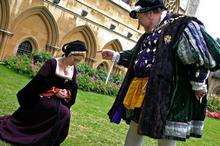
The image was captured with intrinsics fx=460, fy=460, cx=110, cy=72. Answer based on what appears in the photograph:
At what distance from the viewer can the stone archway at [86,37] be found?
2241 centimetres

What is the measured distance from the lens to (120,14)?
2544 cm

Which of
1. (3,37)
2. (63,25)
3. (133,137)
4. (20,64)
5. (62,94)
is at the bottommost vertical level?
(133,137)

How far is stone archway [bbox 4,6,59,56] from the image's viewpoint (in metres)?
19.1

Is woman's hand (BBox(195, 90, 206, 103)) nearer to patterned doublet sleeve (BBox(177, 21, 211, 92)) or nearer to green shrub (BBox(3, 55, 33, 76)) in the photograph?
patterned doublet sleeve (BBox(177, 21, 211, 92))

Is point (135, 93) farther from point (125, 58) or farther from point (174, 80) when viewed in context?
point (125, 58)

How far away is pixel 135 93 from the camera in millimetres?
4746

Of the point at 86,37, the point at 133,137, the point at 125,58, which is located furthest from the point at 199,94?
the point at 86,37

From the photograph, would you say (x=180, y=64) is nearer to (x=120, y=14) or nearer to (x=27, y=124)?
(x=27, y=124)

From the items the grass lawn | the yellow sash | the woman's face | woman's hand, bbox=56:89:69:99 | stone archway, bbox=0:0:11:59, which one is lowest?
the grass lawn

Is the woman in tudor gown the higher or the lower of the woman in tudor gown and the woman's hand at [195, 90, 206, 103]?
the lower

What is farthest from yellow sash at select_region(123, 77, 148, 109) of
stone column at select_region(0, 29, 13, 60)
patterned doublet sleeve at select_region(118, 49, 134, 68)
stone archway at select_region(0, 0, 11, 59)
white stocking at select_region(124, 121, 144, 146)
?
stone column at select_region(0, 29, 13, 60)

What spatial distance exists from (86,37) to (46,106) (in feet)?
58.5

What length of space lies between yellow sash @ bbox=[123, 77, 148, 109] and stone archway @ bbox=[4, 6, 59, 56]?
47.2ft

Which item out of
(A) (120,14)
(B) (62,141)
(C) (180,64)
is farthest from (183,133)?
(A) (120,14)
